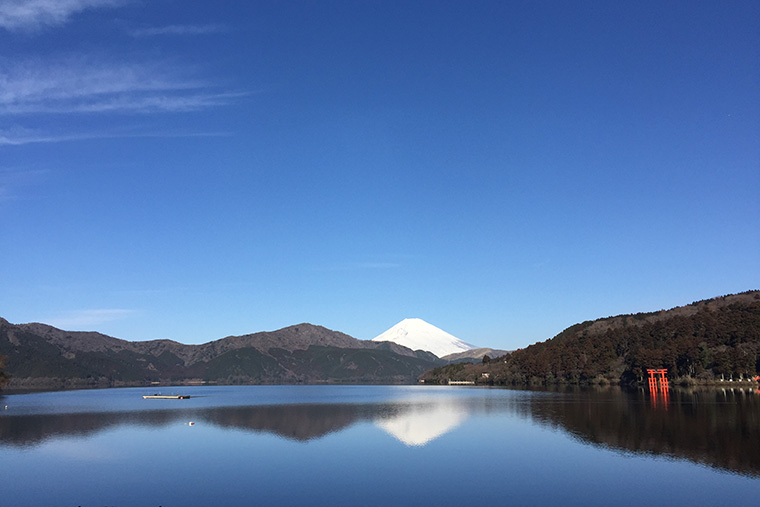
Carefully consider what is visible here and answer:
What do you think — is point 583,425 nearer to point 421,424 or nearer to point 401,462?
point 421,424

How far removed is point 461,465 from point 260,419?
7541 cm

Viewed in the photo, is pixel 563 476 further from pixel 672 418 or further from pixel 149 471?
pixel 672 418

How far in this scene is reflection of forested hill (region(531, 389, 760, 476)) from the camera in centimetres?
6116

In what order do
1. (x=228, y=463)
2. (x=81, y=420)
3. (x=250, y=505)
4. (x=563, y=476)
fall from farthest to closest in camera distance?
1. (x=81, y=420)
2. (x=228, y=463)
3. (x=563, y=476)
4. (x=250, y=505)

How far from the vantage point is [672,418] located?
96562 millimetres

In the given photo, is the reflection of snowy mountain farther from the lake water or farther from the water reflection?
the lake water

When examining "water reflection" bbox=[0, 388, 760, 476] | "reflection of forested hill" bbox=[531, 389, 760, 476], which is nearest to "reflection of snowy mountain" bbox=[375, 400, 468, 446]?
"water reflection" bbox=[0, 388, 760, 476]

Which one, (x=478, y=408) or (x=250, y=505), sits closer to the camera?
(x=250, y=505)

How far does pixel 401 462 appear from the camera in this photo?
63.1 meters

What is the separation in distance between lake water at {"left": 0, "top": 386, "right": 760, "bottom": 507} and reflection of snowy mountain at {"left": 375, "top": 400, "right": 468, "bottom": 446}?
0.36 m

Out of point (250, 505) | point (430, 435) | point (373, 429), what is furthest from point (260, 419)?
point (250, 505)

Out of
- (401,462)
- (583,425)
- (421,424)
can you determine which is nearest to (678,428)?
(583,425)

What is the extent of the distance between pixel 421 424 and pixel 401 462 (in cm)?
4407

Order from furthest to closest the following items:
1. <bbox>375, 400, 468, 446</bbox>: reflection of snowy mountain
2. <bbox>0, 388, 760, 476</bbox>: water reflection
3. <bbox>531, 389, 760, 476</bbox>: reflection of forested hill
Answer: <bbox>375, 400, 468, 446</bbox>: reflection of snowy mountain < <bbox>0, 388, 760, 476</bbox>: water reflection < <bbox>531, 389, 760, 476</bbox>: reflection of forested hill
